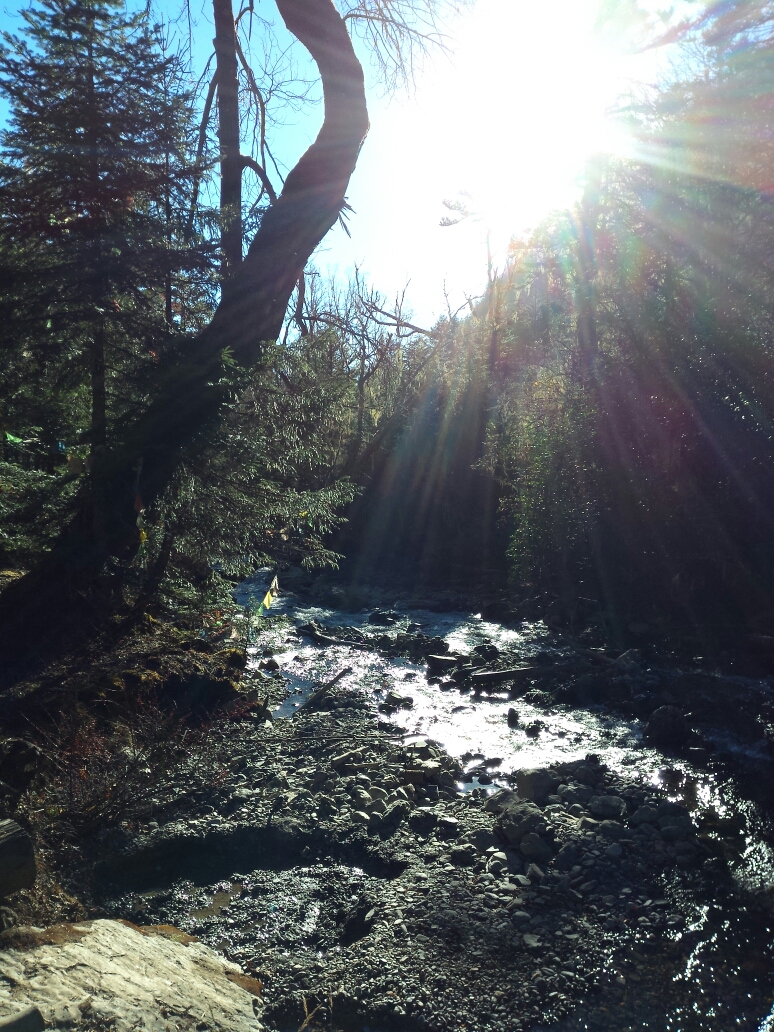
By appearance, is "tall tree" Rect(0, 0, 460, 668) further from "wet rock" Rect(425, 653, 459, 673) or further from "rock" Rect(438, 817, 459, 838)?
"wet rock" Rect(425, 653, 459, 673)

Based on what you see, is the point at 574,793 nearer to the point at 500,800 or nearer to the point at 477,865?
the point at 500,800

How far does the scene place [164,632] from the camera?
24.9 feet

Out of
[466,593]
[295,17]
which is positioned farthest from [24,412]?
[466,593]

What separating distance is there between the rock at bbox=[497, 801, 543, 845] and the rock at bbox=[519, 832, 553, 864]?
0.07m

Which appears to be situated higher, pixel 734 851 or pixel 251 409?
pixel 251 409

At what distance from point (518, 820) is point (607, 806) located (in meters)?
0.77

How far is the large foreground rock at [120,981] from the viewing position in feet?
8.44

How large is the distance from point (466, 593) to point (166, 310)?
32.8 ft

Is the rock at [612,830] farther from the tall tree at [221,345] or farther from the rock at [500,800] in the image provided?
the tall tree at [221,345]

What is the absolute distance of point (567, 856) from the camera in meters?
4.57

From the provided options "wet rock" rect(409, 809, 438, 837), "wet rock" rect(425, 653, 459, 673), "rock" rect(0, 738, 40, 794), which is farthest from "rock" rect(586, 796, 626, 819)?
"wet rock" rect(425, 653, 459, 673)

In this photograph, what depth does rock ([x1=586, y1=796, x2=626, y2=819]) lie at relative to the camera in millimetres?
5184

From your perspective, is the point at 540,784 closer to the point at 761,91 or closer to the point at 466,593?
the point at 761,91

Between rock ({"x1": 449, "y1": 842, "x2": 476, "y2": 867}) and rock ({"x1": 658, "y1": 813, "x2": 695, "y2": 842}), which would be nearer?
rock ({"x1": 449, "y1": 842, "x2": 476, "y2": 867})
